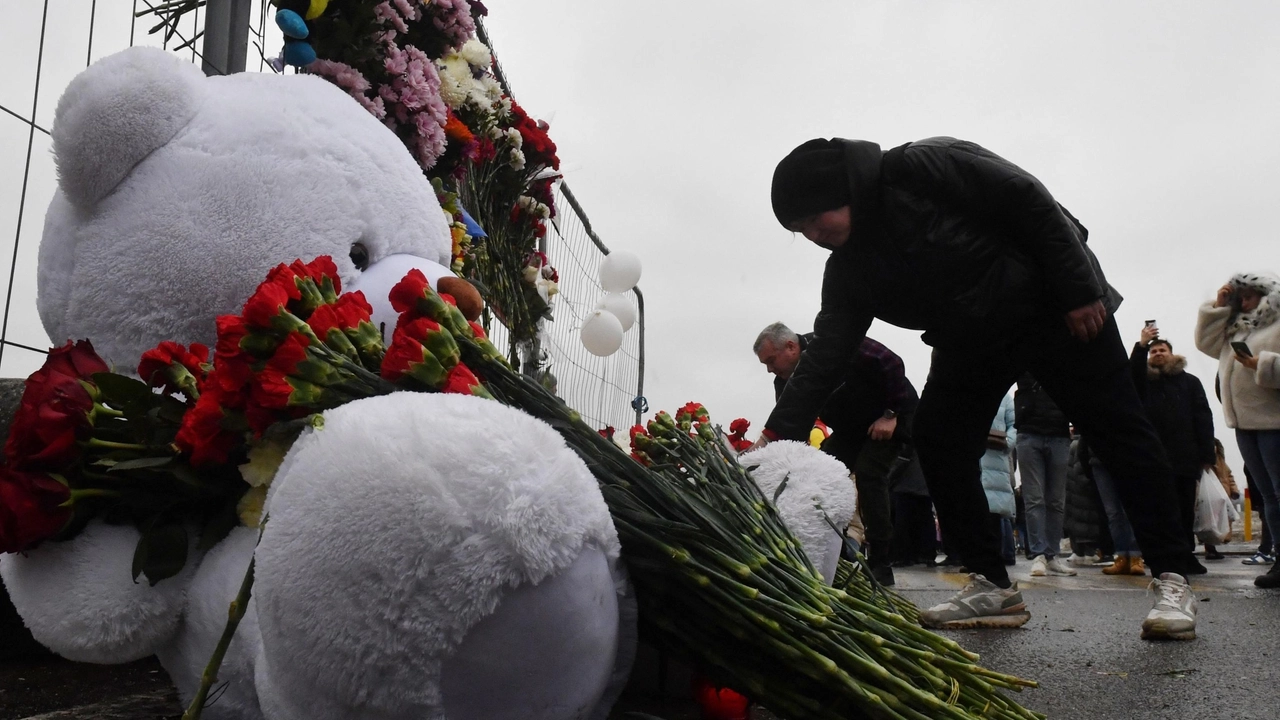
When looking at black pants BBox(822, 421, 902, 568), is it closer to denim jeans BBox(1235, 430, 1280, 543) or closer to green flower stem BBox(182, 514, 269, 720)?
denim jeans BBox(1235, 430, 1280, 543)

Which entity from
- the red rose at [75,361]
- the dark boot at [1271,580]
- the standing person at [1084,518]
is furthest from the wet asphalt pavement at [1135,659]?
the standing person at [1084,518]

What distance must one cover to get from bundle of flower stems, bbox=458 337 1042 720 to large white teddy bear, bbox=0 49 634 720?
10cm

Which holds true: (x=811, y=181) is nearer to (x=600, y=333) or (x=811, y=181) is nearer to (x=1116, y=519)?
(x=600, y=333)

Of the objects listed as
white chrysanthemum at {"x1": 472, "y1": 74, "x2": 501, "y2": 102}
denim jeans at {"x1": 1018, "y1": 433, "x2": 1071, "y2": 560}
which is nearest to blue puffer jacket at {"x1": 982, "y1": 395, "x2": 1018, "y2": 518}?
denim jeans at {"x1": 1018, "y1": 433, "x2": 1071, "y2": 560}

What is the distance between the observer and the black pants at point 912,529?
852cm

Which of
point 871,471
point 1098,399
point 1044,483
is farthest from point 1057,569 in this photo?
point 1098,399

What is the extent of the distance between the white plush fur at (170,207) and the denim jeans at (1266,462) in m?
5.22

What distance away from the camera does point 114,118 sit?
1.60 m

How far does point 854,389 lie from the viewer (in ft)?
17.0

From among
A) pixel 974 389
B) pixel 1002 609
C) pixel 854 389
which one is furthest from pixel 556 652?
pixel 854 389

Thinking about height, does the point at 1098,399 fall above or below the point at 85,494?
above

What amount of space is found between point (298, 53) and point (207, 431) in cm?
165

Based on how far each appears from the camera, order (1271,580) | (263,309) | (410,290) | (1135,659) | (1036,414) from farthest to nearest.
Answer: (1036,414)
(1271,580)
(1135,659)
(410,290)
(263,309)

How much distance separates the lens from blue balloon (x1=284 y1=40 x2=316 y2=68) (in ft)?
8.56
